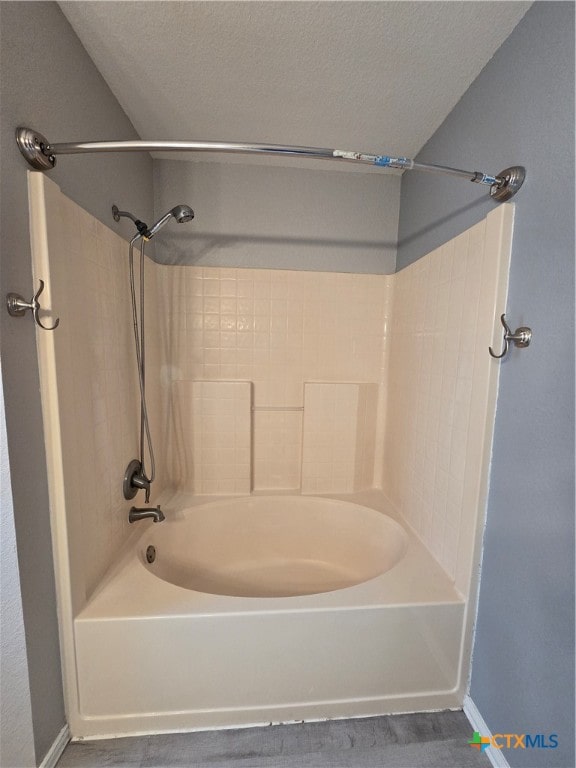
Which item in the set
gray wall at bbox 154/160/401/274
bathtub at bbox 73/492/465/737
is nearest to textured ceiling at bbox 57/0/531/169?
gray wall at bbox 154/160/401/274

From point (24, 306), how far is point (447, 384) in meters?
1.40

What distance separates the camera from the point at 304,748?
3.39 feet

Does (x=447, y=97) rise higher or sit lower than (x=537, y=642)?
higher

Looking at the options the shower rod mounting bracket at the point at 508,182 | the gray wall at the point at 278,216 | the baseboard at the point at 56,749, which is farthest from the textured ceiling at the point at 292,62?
the baseboard at the point at 56,749

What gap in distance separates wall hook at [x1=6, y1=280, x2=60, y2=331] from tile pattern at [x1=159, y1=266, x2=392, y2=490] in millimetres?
895

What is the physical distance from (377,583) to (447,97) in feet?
6.11

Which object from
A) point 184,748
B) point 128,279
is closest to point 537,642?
point 184,748

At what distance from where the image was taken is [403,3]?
2.95 feet

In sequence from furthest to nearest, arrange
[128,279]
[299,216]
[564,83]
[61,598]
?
[299,216] → [128,279] → [61,598] → [564,83]

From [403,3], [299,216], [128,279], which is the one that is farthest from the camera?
A: [299,216]

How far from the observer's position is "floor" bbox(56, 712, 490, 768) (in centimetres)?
99

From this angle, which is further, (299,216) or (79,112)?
(299,216)

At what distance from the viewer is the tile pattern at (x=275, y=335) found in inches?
70.1

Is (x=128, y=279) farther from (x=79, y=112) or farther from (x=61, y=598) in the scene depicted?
(x=61, y=598)
